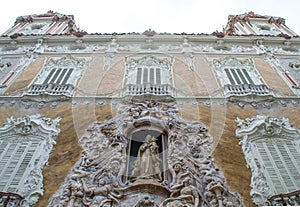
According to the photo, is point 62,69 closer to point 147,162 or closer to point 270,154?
point 147,162

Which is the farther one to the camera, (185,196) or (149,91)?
(149,91)

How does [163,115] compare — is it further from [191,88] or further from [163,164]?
[191,88]

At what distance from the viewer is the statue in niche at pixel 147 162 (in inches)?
394

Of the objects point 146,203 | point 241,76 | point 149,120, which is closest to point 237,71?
point 241,76

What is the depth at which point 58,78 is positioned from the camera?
17.0 meters

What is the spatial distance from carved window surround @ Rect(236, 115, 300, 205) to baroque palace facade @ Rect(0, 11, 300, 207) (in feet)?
0.12

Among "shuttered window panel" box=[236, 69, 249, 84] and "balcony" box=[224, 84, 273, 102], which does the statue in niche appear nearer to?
"balcony" box=[224, 84, 273, 102]

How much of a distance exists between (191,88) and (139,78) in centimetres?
283

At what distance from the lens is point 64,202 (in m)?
9.08

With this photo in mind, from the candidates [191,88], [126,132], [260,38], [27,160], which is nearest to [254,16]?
[260,38]

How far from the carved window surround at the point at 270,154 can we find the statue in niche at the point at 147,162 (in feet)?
9.75

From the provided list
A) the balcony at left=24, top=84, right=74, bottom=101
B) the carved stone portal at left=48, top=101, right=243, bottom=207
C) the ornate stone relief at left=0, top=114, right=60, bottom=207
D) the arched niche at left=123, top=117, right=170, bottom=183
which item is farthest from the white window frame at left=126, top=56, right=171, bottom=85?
the ornate stone relief at left=0, top=114, right=60, bottom=207

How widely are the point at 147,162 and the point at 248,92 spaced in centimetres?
693

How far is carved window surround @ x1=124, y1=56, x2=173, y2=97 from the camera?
1497cm
